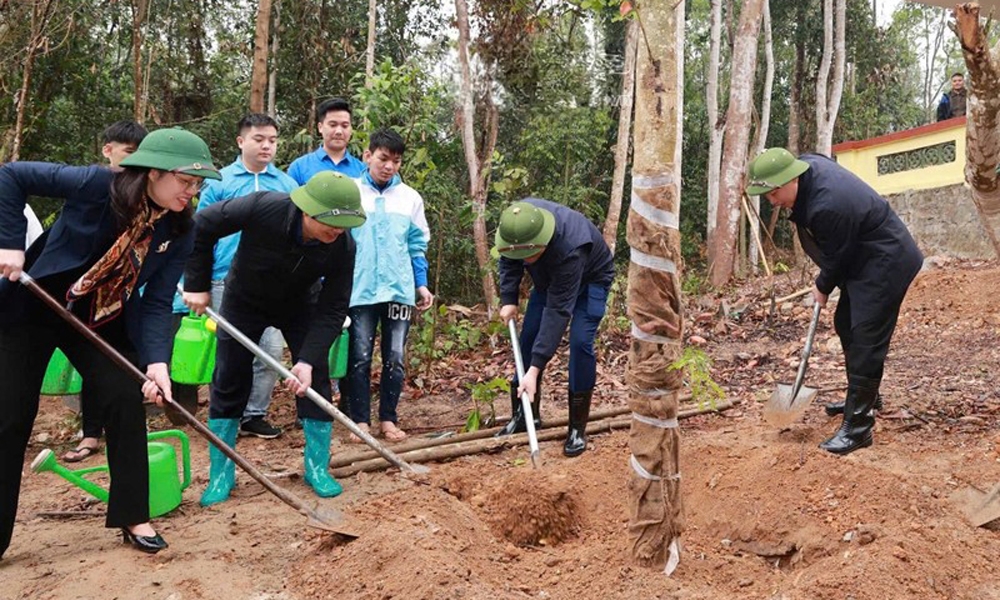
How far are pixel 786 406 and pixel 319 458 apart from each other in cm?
282

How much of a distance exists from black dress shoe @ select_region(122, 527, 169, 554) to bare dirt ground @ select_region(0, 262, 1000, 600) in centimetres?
3

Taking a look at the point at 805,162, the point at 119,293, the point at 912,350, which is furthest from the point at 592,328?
the point at 912,350

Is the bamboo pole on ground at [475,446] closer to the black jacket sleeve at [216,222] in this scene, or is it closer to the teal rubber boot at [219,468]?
the teal rubber boot at [219,468]

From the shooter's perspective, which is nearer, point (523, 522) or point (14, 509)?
point (14, 509)

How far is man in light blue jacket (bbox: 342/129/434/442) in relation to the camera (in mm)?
4824

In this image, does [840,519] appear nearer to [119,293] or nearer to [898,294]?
[898,294]

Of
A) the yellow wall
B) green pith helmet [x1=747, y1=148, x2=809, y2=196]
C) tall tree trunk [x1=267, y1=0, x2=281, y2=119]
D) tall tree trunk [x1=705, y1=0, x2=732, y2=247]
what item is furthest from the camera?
tall tree trunk [x1=705, y1=0, x2=732, y2=247]

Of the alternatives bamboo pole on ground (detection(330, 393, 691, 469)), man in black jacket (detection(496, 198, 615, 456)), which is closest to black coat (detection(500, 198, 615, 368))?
man in black jacket (detection(496, 198, 615, 456))

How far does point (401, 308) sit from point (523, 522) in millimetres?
1757

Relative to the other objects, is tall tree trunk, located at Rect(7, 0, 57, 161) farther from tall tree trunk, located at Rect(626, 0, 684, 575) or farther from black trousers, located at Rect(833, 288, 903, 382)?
black trousers, located at Rect(833, 288, 903, 382)

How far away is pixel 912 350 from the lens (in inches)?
292

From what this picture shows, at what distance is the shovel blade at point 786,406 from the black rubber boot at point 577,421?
1177 millimetres

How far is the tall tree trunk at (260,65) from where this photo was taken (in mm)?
8141

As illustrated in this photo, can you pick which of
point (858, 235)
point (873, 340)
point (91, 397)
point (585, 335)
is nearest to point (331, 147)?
point (585, 335)
